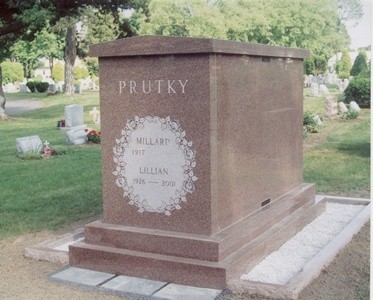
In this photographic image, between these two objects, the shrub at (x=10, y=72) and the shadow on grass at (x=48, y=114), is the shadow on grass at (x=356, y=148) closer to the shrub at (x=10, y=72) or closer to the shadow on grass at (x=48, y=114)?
the shadow on grass at (x=48, y=114)

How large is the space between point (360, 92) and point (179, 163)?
19.0 meters

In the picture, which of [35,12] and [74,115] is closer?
[35,12]

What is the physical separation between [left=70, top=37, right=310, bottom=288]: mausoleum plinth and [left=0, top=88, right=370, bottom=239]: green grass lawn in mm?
1944

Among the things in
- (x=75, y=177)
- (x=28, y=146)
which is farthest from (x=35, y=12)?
(x=75, y=177)

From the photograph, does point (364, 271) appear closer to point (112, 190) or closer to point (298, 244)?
point (298, 244)

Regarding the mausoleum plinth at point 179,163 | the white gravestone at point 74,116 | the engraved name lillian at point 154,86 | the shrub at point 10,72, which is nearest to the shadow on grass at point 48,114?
the white gravestone at point 74,116

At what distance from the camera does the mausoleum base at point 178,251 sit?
493cm

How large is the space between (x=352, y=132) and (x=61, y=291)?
40.8ft

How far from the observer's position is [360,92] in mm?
22750

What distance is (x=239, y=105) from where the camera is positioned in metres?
5.55

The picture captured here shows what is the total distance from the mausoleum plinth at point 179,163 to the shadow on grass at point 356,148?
6835 mm

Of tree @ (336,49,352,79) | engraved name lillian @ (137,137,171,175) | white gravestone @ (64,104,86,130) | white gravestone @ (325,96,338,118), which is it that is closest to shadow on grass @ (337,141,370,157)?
white gravestone @ (325,96,338,118)

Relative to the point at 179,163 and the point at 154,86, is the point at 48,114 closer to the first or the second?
the point at 154,86

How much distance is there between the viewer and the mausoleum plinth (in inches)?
199
